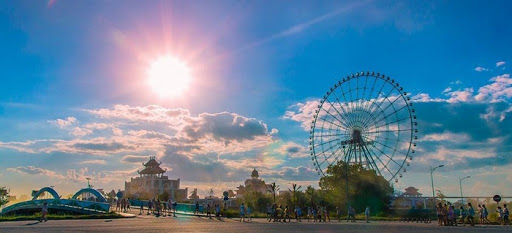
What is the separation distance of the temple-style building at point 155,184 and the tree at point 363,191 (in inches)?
2953

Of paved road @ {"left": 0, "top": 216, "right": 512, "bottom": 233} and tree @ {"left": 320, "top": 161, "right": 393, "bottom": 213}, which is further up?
tree @ {"left": 320, "top": 161, "right": 393, "bottom": 213}

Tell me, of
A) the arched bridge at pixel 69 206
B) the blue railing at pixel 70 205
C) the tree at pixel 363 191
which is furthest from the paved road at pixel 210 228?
the tree at pixel 363 191

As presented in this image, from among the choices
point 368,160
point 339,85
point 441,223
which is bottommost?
point 441,223

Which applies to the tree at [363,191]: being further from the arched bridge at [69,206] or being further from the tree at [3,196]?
the tree at [3,196]

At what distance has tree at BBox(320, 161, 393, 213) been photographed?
68.2 meters

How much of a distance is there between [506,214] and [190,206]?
1302 inches

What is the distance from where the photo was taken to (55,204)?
5769cm

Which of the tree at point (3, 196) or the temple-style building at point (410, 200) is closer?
the temple-style building at point (410, 200)

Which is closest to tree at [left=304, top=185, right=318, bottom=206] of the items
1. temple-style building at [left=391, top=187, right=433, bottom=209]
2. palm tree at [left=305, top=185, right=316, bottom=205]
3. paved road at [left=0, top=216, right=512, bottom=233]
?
palm tree at [left=305, top=185, right=316, bottom=205]

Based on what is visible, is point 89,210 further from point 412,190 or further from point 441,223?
point 412,190

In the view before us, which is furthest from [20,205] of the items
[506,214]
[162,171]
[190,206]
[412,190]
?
[412,190]

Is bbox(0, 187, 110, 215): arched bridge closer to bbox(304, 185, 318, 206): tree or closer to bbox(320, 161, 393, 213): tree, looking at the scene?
bbox(320, 161, 393, 213): tree

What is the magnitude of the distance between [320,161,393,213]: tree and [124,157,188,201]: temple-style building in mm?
74995

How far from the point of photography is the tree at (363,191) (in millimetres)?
68188
